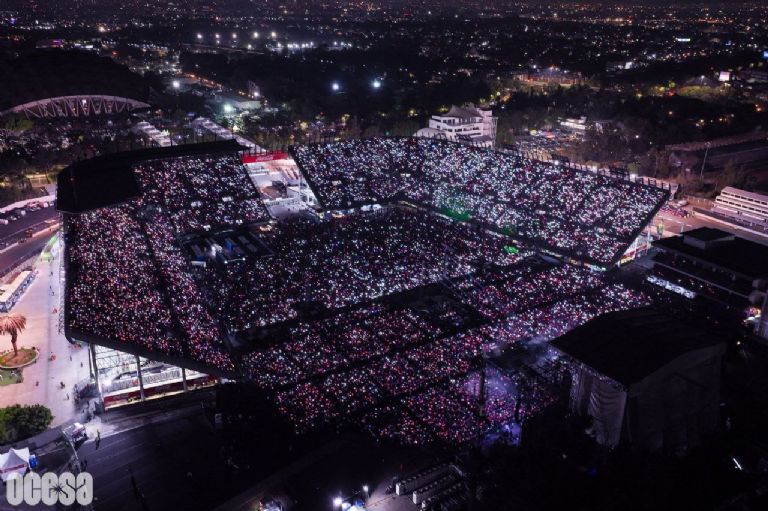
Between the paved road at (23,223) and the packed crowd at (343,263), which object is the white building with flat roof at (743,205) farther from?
the paved road at (23,223)

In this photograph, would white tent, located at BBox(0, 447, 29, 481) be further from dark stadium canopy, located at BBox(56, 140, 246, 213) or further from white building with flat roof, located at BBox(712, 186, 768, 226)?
white building with flat roof, located at BBox(712, 186, 768, 226)

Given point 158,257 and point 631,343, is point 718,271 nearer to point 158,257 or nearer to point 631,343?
point 631,343

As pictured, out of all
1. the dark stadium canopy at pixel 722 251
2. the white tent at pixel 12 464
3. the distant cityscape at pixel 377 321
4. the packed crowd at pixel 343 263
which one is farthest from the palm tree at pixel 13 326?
the dark stadium canopy at pixel 722 251

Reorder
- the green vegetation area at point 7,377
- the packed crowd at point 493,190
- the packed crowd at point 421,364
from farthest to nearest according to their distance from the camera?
the packed crowd at point 493,190 < the green vegetation area at point 7,377 < the packed crowd at point 421,364

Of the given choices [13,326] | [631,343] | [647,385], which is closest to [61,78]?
[13,326]

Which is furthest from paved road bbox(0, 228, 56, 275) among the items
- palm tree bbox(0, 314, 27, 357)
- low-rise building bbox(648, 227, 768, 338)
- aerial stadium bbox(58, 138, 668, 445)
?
low-rise building bbox(648, 227, 768, 338)

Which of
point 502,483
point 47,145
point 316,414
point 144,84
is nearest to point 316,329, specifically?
point 316,414

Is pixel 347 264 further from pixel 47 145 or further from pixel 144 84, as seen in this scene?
pixel 144 84
